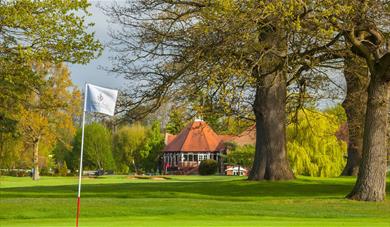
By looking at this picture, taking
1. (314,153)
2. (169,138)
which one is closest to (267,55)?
(314,153)

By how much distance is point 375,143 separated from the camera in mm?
25203

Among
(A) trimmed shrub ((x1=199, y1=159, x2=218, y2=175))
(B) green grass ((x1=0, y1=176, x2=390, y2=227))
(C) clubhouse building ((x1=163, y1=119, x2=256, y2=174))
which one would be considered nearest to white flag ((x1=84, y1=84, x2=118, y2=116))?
(B) green grass ((x1=0, y1=176, x2=390, y2=227))

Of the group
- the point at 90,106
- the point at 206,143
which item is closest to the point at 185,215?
the point at 90,106

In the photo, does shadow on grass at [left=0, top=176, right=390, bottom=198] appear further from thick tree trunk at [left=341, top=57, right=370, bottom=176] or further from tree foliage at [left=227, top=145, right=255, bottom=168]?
tree foliage at [left=227, top=145, right=255, bottom=168]

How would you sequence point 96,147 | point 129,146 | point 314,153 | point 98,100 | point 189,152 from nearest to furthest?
point 98,100 < point 314,153 < point 96,147 < point 129,146 < point 189,152

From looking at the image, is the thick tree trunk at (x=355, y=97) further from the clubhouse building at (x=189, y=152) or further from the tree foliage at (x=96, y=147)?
the tree foliage at (x=96, y=147)

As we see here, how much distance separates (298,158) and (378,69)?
34.0 m

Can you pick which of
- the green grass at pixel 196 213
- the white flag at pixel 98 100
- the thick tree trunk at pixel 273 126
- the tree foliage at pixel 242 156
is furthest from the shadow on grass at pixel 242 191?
the tree foliage at pixel 242 156

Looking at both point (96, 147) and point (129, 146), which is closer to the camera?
point (96, 147)

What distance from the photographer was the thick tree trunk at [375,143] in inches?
989

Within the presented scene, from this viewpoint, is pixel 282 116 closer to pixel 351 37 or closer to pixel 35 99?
pixel 351 37

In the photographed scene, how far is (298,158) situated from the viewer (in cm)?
5859

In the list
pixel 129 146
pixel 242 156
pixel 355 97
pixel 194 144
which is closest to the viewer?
pixel 355 97

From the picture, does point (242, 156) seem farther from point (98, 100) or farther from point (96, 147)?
point (98, 100)
